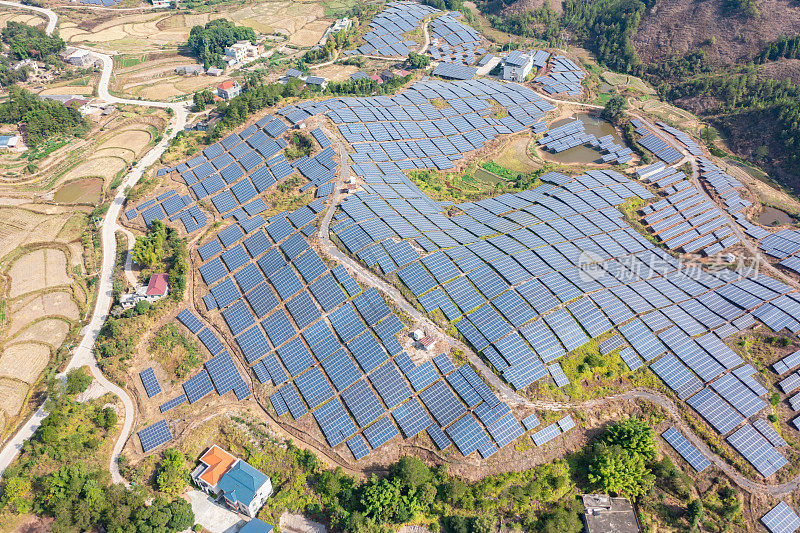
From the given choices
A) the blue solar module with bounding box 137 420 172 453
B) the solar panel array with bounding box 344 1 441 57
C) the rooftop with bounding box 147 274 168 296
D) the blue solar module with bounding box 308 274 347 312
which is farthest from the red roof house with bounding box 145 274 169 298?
the solar panel array with bounding box 344 1 441 57

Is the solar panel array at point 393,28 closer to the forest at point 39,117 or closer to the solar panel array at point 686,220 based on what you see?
the forest at point 39,117

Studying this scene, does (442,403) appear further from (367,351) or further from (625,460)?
(625,460)

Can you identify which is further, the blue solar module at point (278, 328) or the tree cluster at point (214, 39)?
the tree cluster at point (214, 39)

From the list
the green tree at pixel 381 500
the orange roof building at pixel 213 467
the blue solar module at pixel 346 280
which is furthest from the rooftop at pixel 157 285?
the green tree at pixel 381 500

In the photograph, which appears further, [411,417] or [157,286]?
[157,286]

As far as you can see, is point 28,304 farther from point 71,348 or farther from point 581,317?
point 581,317

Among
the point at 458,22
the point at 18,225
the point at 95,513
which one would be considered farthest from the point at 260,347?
the point at 458,22

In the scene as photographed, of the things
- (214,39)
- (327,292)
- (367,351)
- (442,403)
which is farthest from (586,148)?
(214,39)
